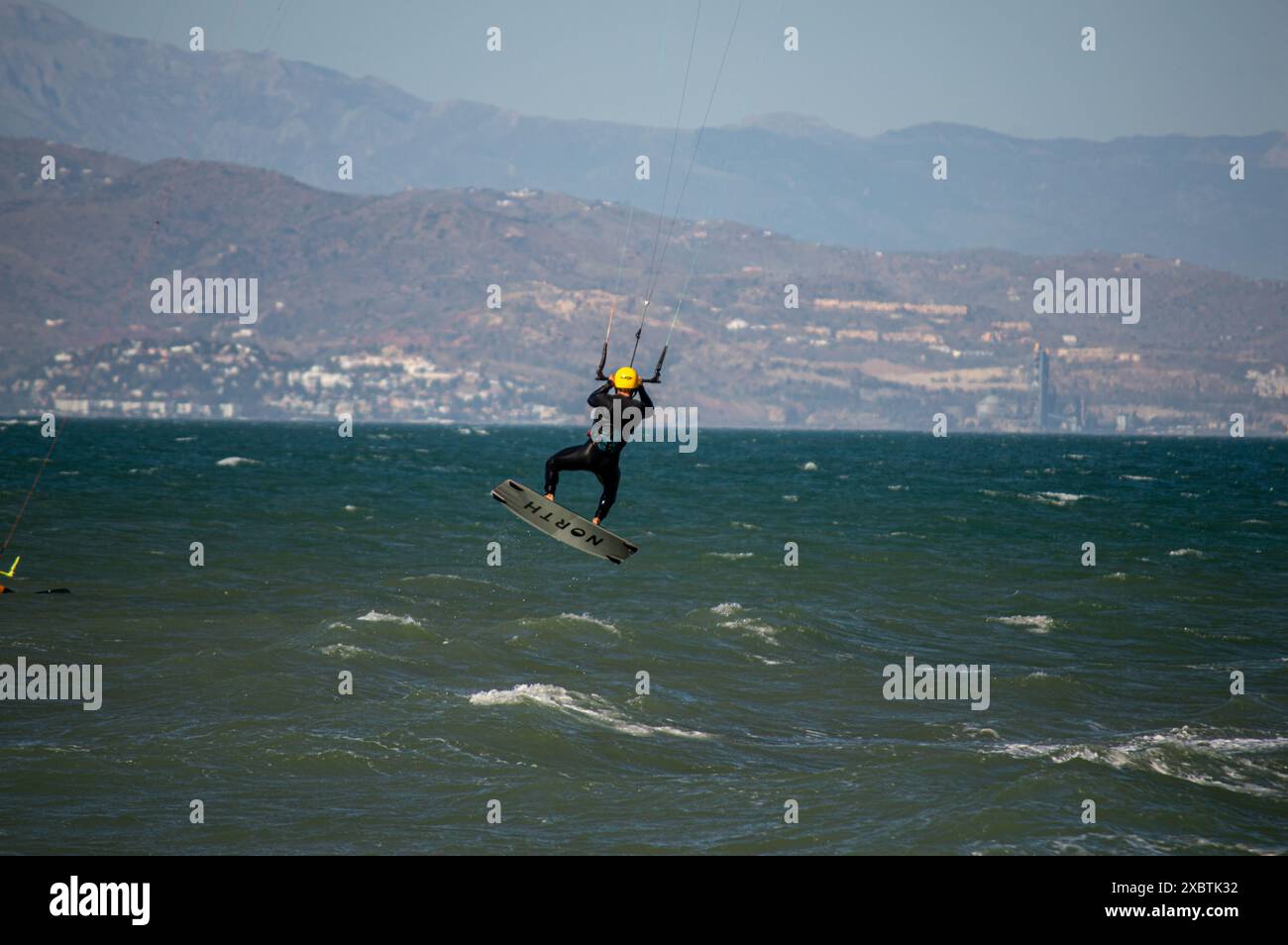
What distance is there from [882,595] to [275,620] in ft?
47.3

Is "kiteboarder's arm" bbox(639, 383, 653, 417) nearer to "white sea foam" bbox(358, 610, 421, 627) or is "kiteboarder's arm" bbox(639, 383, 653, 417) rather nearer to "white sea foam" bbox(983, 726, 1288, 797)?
"white sea foam" bbox(983, 726, 1288, 797)

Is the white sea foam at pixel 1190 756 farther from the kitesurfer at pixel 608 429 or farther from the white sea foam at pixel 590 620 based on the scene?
the white sea foam at pixel 590 620

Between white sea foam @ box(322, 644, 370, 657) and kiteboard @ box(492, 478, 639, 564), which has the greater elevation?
kiteboard @ box(492, 478, 639, 564)

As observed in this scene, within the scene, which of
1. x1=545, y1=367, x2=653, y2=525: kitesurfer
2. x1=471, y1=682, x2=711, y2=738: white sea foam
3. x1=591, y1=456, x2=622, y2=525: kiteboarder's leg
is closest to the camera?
Answer: x1=545, y1=367, x2=653, y2=525: kitesurfer

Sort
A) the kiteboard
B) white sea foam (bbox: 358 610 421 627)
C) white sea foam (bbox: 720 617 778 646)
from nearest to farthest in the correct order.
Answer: the kiteboard → white sea foam (bbox: 358 610 421 627) → white sea foam (bbox: 720 617 778 646)

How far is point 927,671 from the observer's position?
24.7 metres

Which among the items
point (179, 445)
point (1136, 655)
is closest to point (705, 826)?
point (1136, 655)

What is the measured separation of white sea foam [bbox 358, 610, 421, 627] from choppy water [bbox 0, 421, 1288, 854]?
124 millimetres

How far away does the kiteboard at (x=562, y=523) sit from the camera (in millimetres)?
17422

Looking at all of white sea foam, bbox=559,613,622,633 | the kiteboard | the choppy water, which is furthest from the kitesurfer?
white sea foam, bbox=559,613,622,633

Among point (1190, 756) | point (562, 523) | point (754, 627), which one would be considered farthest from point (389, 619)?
point (1190, 756)

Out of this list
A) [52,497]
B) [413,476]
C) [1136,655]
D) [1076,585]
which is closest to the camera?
[1136,655]

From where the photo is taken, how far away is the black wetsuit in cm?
1605
